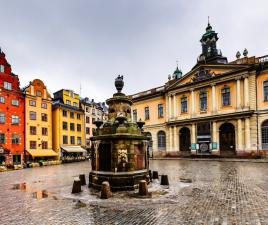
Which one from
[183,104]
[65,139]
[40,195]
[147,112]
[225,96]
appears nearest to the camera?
[40,195]

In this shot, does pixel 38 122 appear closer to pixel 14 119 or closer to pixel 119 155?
pixel 14 119

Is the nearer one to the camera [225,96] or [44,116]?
[225,96]

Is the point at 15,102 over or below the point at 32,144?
over

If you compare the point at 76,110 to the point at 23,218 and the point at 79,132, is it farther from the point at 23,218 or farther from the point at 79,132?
the point at 23,218

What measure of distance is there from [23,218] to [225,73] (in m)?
34.5

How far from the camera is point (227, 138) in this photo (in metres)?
34.7

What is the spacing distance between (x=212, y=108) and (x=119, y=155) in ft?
94.8

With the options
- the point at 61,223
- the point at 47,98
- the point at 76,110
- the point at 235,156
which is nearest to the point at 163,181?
the point at 61,223

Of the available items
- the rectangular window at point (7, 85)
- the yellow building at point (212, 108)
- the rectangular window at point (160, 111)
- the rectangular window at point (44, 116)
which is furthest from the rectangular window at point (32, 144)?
the rectangular window at point (160, 111)

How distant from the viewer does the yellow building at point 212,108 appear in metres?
32.0

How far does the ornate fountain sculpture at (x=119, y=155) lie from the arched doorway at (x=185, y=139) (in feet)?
93.3

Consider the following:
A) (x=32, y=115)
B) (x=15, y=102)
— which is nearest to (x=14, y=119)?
(x=15, y=102)

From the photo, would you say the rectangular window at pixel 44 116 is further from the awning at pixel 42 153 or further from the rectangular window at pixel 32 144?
the awning at pixel 42 153

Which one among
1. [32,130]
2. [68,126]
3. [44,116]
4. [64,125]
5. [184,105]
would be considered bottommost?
[32,130]
